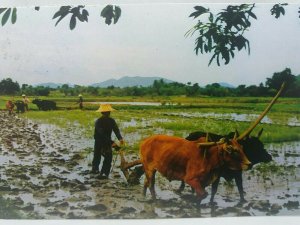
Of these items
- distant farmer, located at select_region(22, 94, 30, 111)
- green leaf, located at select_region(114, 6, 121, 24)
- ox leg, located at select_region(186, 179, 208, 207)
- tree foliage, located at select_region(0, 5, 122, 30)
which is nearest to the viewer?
tree foliage, located at select_region(0, 5, 122, 30)

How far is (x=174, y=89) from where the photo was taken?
468 cm

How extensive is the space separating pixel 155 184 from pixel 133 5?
4.45 ft

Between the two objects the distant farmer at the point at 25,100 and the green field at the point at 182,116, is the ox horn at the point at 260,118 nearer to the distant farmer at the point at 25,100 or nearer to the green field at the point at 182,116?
the green field at the point at 182,116

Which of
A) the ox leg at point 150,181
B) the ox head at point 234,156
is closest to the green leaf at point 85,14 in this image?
the ox leg at point 150,181

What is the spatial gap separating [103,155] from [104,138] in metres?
0.13

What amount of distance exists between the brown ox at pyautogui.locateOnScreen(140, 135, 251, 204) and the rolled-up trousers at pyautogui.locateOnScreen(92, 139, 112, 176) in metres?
0.25

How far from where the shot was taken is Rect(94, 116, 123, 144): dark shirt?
464 cm

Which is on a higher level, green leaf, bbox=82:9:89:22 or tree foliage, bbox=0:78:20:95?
green leaf, bbox=82:9:89:22

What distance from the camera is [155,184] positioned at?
4594mm

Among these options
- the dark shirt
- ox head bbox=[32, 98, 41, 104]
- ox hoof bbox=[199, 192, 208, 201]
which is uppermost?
ox head bbox=[32, 98, 41, 104]

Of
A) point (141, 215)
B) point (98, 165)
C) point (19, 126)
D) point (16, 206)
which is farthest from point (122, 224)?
point (19, 126)

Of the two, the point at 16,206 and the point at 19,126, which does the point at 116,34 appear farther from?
the point at 16,206

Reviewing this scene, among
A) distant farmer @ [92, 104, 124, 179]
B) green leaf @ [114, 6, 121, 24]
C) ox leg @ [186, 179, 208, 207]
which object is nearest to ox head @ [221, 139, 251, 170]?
ox leg @ [186, 179, 208, 207]

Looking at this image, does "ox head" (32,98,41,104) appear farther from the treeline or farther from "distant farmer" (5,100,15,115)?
"distant farmer" (5,100,15,115)
